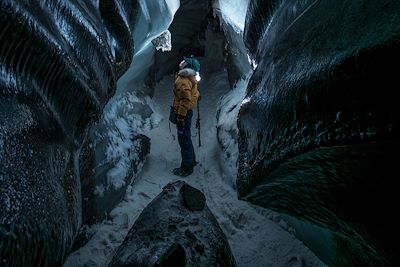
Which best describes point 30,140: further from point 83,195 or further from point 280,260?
point 280,260

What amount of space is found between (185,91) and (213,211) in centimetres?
172

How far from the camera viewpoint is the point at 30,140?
4.86 ft

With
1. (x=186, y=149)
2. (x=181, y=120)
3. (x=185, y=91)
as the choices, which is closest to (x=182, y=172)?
(x=186, y=149)

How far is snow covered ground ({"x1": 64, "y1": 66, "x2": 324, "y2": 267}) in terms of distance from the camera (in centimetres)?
322

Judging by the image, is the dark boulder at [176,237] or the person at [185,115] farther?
the person at [185,115]

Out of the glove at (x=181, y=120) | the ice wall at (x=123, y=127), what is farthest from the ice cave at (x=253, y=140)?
the glove at (x=181, y=120)

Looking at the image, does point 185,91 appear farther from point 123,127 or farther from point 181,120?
point 123,127

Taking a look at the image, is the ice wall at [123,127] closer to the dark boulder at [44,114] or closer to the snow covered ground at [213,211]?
the snow covered ground at [213,211]

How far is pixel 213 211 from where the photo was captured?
4.07 m

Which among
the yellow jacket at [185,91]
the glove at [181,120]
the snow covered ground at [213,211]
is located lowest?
the snow covered ground at [213,211]

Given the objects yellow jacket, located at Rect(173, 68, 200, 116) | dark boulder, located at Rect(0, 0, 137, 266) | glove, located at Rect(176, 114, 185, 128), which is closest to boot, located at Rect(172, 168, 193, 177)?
glove, located at Rect(176, 114, 185, 128)

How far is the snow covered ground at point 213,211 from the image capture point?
322cm

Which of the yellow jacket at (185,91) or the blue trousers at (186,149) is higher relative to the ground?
the yellow jacket at (185,91)

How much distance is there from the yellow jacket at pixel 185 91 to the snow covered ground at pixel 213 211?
67 centimetres
